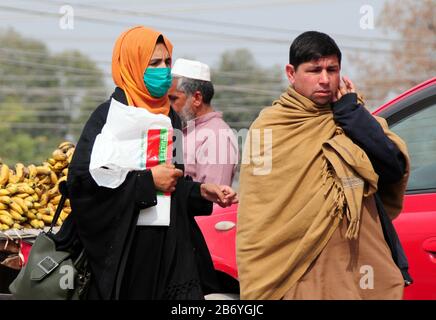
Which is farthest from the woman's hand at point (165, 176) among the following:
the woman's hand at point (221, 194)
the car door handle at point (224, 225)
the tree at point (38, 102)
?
the tree at point (38, 102)

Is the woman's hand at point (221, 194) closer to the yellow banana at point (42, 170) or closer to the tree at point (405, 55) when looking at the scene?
the yellow banana at point (42, 170)

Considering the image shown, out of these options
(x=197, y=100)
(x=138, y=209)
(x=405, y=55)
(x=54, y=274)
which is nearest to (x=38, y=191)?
(x=197, y=100)

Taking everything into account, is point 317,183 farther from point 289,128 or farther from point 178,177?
point 178,177

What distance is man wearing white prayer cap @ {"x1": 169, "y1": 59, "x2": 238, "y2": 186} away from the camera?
5.95 metres

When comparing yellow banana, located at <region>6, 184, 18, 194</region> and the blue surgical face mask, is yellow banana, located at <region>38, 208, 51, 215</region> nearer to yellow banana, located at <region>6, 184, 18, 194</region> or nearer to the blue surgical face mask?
yellow banana, located at <region>6, 184, 18, 194</region>

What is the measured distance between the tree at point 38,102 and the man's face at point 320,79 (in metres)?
38.3

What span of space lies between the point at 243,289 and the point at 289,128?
2.29 ft

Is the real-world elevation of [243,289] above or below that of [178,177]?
below

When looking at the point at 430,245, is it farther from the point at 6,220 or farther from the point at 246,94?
the point at 246,94

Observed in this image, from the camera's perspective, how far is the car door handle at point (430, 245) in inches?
202

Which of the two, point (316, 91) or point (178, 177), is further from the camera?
point (178, 177)

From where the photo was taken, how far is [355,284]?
163 inches

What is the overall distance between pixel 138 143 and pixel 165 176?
0.69 feet

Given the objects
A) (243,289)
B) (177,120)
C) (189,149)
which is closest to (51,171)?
(189,149)
